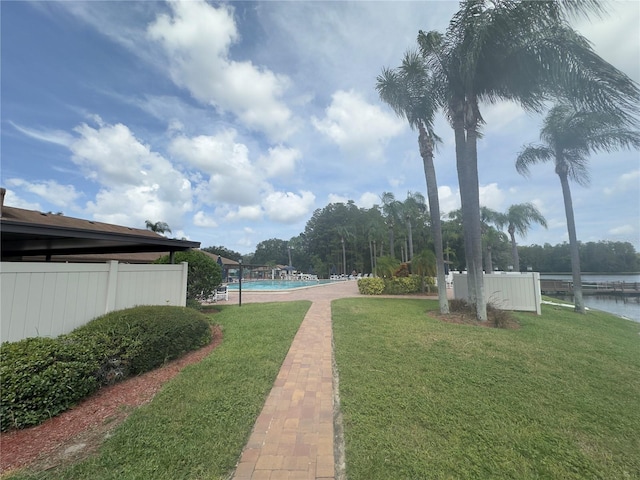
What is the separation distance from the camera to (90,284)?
4.55 metres

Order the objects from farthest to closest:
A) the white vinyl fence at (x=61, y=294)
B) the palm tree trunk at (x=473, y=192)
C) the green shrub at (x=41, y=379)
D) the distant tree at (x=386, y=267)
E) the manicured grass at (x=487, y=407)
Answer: the distant tree at (x=386, y=267) → the palm tree trunk at (x=473, y=192) → the white vinyl fence at (x=61, y=294) → the green shrub at (x=41, y=379) → the manicured grass at (x=487, y=407)

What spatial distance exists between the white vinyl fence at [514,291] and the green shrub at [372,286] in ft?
20.8

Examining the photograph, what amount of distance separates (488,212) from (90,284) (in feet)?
98.2

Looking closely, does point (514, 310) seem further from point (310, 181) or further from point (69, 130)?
point (69, 130)

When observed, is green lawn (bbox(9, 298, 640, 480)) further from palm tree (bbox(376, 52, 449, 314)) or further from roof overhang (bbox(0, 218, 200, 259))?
palm tree (bbox(376, 52, 449, 314))

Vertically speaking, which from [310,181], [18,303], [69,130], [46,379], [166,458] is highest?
[310,181]

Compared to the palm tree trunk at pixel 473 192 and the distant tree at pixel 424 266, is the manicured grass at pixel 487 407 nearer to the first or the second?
the palm tree trunk at pixel 473 192

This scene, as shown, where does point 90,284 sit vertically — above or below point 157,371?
above

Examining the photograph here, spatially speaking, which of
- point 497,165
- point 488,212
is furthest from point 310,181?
point 488,212

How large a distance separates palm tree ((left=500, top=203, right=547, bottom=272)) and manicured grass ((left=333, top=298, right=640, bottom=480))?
64.3 ft

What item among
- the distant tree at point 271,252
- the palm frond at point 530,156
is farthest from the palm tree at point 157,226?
the distant tree at point 271,252

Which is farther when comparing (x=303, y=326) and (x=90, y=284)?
(x=303, y=326)

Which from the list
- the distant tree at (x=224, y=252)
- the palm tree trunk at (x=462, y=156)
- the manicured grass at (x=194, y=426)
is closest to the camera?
the manicured grass at (x=194, y=426)

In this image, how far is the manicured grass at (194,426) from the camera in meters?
2.12
